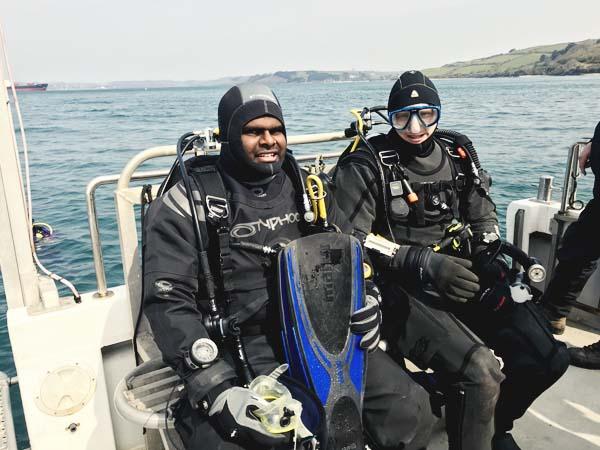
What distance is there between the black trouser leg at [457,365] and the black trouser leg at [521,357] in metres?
0.21

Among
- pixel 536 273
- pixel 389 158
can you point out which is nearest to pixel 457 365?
pixel 536 273

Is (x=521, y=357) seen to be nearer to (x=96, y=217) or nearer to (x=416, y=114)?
(x=416, y=114)

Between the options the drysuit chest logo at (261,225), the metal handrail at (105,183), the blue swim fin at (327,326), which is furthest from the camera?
the metal handrail at (105,183)

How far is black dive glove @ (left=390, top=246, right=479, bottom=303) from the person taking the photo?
2.37 metres

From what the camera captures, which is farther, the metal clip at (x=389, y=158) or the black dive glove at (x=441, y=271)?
the metal clip at (x=389, y=158)

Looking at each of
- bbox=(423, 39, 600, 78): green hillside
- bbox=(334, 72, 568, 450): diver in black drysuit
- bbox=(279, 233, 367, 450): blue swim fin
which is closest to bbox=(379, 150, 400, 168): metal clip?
bbox=(334, 72, 568, 450): diver in black drysuit

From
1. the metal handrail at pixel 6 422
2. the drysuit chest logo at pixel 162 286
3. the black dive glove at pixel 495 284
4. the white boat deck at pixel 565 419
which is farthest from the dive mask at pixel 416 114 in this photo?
the metal handrail at pixel 6 422

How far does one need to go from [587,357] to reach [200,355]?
2.87 meters

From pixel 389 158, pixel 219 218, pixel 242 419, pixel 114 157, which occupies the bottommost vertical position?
pixel 114 157

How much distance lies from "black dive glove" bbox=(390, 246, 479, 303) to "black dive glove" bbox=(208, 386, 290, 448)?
3.69ft

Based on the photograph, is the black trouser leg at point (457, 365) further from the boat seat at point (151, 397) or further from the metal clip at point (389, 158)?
the boat seat at point (151, 397)

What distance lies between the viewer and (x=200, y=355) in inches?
73.3

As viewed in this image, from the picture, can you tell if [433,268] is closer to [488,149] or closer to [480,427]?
[480,427]

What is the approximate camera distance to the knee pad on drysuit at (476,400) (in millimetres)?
2262
